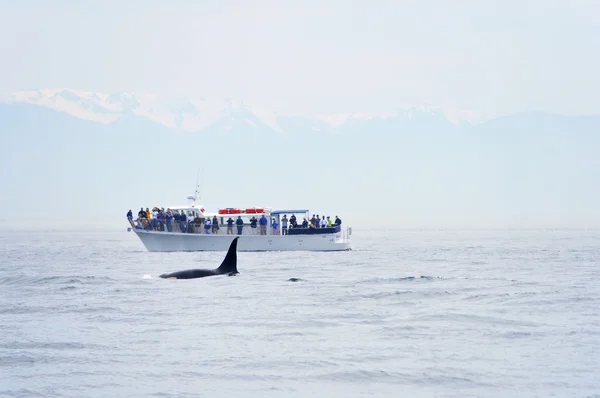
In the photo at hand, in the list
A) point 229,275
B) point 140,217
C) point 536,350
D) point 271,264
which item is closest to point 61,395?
point 536,350

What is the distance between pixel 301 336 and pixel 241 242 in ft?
170

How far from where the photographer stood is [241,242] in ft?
257

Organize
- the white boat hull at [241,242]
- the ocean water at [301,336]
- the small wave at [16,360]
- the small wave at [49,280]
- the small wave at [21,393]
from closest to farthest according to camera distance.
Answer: the small wave at [21,393] < the ocean water at [301,336] < the small wave at [16,360] < the small wave at [49,280] < the white boat hull at [241,242]

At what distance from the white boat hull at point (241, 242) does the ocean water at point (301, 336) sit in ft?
86.7

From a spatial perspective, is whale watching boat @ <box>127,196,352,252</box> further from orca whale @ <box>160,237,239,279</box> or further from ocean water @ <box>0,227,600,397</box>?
orca whale @ <box>160,237,239,279</box>

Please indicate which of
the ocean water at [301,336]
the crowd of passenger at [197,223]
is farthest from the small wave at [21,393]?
the crowd of passenger at [197,223]

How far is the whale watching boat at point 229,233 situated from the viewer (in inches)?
3017

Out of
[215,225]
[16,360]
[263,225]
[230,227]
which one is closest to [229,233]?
[230,227]

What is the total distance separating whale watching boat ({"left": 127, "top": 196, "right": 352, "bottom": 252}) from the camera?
76625 mm

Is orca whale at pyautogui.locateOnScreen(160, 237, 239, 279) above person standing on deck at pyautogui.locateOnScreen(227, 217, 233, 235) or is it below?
below

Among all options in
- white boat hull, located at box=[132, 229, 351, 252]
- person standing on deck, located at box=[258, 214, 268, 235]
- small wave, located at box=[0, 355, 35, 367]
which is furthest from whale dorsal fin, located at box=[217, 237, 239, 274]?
person standing on deck, located at box=[258, 214, 268, 235]

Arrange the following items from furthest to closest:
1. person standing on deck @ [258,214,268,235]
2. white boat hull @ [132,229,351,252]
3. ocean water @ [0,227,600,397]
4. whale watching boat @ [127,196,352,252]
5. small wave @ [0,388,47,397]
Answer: person standing on deck @ [258,214,268,235] < whale watching boat @ [127,196,352,252] < white boat hull @ [132,229,351,252] < ocean water @ [0,227,600,397] < small wave @ [0,388,47,397]

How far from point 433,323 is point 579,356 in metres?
6.92

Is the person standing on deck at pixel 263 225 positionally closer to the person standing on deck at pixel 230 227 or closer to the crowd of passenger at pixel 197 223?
the crowd of passenger at pixel 197 223
